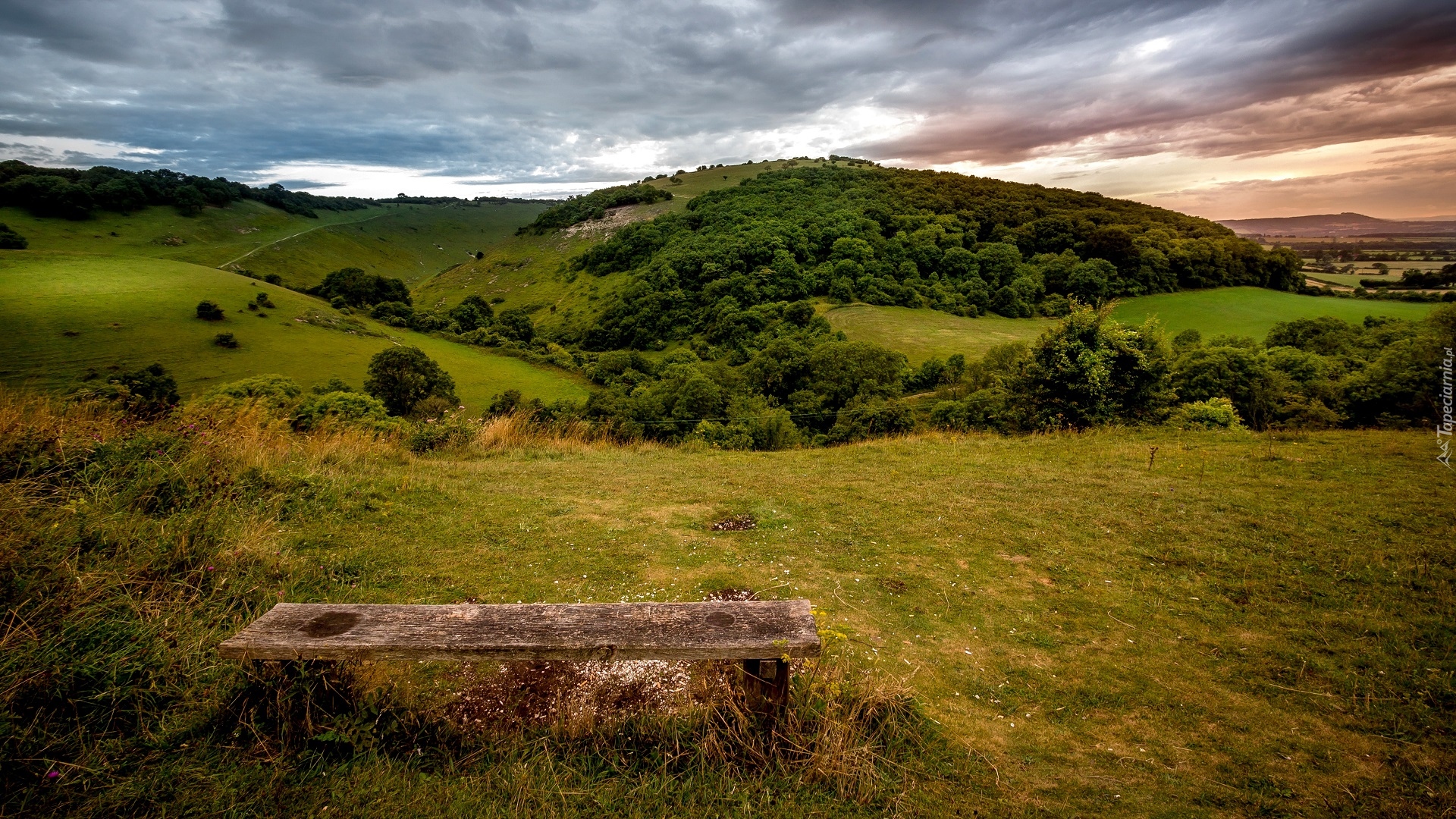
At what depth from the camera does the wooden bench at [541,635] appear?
3.20m

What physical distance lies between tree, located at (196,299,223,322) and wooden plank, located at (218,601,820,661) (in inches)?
3372

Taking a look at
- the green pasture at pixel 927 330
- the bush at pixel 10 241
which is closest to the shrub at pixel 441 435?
the green pasture at pixel 927 330

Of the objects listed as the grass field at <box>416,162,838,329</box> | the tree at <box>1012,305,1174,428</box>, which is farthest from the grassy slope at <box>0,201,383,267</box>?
the tree at <box>1012,305,1174,428</box>

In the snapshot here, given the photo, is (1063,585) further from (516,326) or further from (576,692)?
(516,326)

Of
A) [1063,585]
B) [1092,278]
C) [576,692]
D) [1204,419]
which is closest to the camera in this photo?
[576,692]

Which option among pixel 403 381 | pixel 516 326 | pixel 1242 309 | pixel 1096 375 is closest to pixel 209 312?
pixel 403 381

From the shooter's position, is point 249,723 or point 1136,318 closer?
point 249,723

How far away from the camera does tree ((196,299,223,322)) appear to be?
64.8 m

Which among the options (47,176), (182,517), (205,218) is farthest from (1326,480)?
(205,218)

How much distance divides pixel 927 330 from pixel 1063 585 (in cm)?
6925

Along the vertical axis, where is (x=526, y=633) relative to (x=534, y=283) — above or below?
below

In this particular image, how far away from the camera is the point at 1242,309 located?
66.6 metres

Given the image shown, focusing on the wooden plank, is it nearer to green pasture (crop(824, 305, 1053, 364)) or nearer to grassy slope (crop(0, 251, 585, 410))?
green pasture (crop(824, 305, 1053, 364))

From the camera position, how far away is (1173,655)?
477 centimetres
